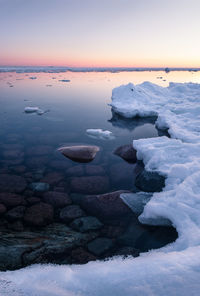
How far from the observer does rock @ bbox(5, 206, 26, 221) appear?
11.0ft

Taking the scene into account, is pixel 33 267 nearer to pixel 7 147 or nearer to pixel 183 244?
pixel 183 244

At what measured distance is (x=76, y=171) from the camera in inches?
199

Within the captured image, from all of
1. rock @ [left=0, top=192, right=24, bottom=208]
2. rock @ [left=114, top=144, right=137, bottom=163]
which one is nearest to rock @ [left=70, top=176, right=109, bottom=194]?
Answer: rock @ [left=0, top=192, right=24, bottom=208]

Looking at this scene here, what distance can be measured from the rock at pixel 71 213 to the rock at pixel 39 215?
7.8 inches

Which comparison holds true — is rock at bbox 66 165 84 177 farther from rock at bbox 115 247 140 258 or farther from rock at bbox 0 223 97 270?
rock at bbox 115 247 140 258

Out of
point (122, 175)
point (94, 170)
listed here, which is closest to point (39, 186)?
point (94, 170)

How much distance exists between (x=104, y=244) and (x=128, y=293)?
4.75 feet

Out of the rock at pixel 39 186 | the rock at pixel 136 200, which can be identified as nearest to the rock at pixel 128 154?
the rock at pixel 136 200

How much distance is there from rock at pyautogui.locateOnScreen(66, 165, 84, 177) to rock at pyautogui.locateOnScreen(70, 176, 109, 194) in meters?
0.27

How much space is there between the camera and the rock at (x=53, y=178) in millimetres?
4543

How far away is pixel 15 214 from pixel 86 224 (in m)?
1.27

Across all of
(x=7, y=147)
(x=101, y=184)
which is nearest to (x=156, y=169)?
(x=101, y=184)

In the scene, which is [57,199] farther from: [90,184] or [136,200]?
[136,200]

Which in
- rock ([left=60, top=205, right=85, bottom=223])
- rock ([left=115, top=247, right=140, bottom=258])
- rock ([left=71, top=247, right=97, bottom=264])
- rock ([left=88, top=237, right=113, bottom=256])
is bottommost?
rock ([left=88, top=237, right=113, bottom=256])
